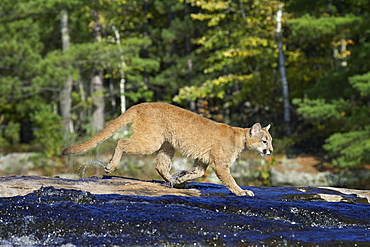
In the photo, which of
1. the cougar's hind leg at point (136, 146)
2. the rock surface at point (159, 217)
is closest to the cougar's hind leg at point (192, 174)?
the rock surface at point (159, 217)

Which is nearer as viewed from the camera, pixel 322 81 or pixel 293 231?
pixel 293 231

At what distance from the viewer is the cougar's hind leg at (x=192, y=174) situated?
7.32m

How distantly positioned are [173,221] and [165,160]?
2511mm

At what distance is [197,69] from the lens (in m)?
23.7

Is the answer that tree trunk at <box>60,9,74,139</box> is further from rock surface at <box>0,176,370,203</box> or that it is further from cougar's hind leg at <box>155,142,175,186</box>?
rock surface at <box>0,176,370,203</box>

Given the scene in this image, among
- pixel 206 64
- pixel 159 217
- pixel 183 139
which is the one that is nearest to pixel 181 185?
pixel 183 139

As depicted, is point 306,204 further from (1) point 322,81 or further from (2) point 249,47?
(2) point 249,47

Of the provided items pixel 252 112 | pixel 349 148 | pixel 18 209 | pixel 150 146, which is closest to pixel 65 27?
pixel 252 112

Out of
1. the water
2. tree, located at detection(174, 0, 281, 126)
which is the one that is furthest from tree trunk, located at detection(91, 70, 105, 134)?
the water

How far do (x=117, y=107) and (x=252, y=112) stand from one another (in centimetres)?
810

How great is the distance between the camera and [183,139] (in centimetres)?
750

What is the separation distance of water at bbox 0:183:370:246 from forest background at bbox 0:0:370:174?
9.12m

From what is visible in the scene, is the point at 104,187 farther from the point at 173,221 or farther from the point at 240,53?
the point at 240,53

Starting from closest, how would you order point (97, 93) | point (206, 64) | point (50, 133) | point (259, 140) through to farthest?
point (259, 140)
point (50, 133)
point (206, 64)
point (97, 93)
